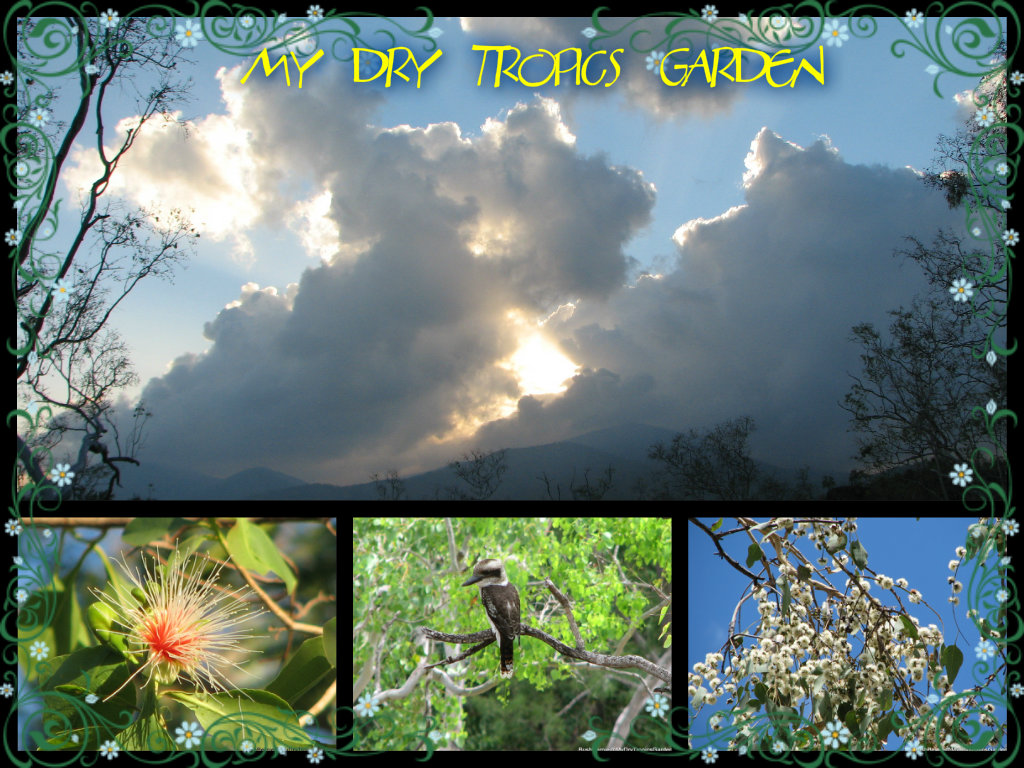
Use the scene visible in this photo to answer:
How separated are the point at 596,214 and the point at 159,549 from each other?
280 cm

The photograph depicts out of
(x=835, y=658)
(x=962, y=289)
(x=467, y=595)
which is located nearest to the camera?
(x=835, y=658)

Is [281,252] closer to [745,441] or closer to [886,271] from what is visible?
[745,441]

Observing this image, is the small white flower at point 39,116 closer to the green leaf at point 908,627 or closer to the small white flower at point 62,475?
the small white flower at point 62,475

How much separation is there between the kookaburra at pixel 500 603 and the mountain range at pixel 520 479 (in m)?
0.38

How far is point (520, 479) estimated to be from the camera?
11.4ft

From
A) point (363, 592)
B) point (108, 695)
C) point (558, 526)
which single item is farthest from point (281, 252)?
point (108, 695)

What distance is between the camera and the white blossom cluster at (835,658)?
3213 mm

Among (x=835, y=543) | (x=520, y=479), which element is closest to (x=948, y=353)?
(x=835, y=543)

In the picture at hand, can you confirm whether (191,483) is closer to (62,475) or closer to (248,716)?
(62,475)

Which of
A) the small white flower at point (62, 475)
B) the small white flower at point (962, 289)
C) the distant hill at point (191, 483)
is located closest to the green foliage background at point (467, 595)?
the distant hill at point (191, 483)

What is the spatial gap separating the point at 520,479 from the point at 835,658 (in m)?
1.73

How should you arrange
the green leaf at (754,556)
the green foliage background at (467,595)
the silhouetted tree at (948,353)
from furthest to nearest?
the green foliage background at (467,595) < the silhouetted tree at (948,353) < the green leaf at (754,556)

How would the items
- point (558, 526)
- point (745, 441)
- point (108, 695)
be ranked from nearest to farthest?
point (108, 695) < point (745, 441) < point (558, 526)

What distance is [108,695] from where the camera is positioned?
3297 mm
